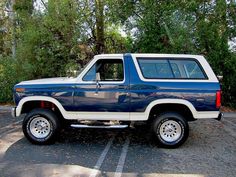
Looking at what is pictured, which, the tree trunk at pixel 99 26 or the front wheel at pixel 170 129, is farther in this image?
the tree trunk at pixel 99 26

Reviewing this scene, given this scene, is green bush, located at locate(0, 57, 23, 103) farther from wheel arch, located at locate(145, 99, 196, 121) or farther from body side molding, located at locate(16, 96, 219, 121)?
wheel arch, located at locate(145, 99, 196, 121)

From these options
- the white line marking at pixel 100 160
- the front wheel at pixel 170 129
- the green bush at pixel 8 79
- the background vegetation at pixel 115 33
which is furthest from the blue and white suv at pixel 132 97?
the green bush at pixel 8 79

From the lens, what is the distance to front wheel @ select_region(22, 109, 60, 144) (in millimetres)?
→ 6941

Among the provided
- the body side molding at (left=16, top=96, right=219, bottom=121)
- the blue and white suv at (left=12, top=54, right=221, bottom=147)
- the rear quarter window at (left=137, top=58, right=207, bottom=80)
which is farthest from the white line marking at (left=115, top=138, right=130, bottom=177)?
the rear quarter window at (left=137, top=58, right=207, bottom=80)

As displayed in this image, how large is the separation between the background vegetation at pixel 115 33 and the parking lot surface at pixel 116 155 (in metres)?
3.73

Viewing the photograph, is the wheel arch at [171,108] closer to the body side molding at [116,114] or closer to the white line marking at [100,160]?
the body side molding at [116,114]

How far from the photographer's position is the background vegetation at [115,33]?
11156 mm

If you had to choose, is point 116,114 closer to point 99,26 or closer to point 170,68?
point 170,68

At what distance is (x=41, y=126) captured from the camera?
23.0ft

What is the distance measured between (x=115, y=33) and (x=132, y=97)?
644 centimetres

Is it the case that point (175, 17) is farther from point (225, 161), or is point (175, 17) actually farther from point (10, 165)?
point (10, 165)

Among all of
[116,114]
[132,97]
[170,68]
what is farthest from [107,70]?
[170,68]

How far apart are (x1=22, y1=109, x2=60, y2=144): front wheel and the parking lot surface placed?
0.17m

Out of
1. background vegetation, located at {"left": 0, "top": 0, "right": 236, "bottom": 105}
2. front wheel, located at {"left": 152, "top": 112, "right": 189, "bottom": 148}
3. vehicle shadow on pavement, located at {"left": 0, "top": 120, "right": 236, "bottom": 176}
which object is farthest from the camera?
background vegetation, located at {"left": 0, "top": 0, "right": 236, "bottom": 105}
